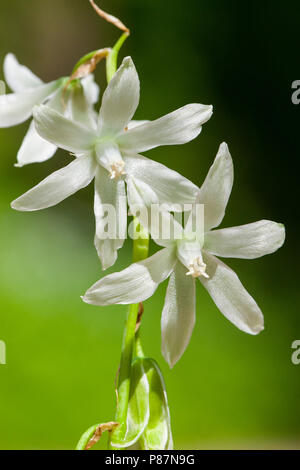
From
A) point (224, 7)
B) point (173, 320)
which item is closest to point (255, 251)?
point (173, 320)

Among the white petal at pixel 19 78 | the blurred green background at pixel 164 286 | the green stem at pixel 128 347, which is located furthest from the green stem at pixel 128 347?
the blurred green background at pixel 164 286

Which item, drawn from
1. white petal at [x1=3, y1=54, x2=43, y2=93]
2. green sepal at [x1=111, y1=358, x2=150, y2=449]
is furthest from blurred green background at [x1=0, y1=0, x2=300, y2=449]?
green sepal at [x1=111, y1=358, x2=150, y2=449]

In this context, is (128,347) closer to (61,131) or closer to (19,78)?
(61,131)

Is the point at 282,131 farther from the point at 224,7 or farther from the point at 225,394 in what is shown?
the point at 225,394

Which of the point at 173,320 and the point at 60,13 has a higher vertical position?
the point at 60,13

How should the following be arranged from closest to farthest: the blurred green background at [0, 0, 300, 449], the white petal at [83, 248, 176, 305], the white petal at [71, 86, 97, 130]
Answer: the white petal at [83, 248, 176, 305] < the white petal at [71, 86, 97, 130] < the blurred green background at [0, 0, 300, 449]

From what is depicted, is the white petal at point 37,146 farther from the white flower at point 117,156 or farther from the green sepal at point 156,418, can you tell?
the green sepal at point 156,418

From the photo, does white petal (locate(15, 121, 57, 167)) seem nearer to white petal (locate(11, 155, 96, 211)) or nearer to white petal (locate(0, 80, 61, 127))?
white petal (locate(0, 80, 61, 127))
